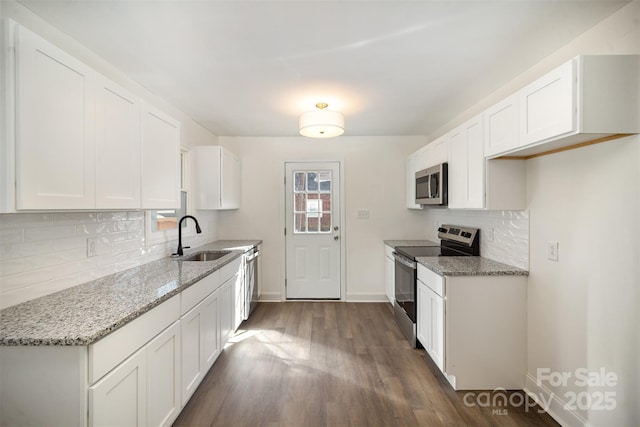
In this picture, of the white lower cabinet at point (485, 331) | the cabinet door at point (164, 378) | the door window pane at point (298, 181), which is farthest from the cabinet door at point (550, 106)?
the door window pane at point (298, 181)

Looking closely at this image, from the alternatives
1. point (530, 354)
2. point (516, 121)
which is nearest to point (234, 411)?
point (530, 354)

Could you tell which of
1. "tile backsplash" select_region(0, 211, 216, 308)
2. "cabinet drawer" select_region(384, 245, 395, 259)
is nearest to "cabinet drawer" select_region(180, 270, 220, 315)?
"tile backsplash" select_region(0, 211, 216, 308)

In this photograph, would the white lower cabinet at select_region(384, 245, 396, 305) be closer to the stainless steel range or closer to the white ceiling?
the stainless steel range

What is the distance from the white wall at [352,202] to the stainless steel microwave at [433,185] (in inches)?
30.0

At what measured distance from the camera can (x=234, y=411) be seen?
2.03 m

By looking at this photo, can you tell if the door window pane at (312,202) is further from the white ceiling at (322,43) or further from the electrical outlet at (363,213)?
the white ceiling at (322,43)

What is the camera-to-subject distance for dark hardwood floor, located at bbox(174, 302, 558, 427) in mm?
1964

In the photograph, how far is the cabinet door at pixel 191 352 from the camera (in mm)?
1935

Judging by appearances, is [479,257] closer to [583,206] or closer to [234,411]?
[583,206]

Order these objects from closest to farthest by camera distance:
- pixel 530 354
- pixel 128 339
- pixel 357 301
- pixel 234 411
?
pixel 128 339
pixel 234 411
pixel 530 354
pixel 357 301

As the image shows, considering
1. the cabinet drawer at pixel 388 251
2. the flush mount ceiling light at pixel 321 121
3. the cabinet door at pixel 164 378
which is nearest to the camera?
the cabinet door at pixel 164 378

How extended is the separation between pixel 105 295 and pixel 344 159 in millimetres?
3368

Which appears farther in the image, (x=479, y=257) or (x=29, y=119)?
(x=479, y=257)

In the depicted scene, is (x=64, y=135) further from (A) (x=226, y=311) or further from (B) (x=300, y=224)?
(B) (x=300, y=224)
